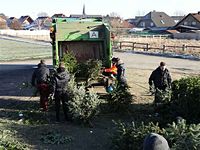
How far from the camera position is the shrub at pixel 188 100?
8750mm

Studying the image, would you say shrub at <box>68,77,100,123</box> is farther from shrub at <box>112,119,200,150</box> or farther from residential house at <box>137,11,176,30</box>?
residential house at <box>137,11,176,30</box>

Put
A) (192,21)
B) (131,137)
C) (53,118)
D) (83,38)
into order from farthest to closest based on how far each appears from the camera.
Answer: (192,21) < (83,38) < (53,118) < (131,137)

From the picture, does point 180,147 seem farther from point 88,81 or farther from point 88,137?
point 88,81

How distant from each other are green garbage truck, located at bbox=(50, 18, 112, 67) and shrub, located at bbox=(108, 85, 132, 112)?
284 cm

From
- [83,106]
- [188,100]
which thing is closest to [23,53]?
[83,106]

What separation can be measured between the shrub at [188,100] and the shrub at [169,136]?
151cm

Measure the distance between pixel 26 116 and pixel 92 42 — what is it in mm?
4238

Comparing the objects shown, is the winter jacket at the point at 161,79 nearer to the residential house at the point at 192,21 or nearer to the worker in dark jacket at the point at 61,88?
the worker in dark jacket at the point at 61,88

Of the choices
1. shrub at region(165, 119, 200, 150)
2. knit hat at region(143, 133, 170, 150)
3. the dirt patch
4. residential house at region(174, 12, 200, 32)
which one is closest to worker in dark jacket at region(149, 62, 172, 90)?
the dirt patch

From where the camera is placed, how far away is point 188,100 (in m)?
8.95

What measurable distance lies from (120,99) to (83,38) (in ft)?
12.2

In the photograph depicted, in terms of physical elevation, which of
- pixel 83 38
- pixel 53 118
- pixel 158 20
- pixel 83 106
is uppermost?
pixel 158 20

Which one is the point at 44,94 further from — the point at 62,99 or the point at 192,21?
the point at 192,21

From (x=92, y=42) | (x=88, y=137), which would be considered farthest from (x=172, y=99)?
(x=92, y=42)
